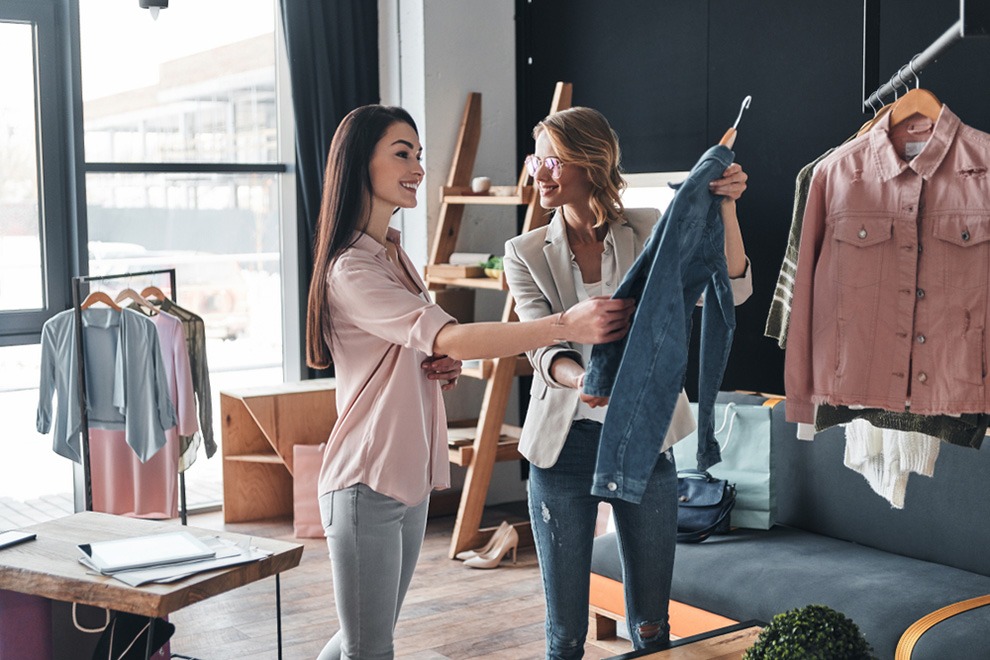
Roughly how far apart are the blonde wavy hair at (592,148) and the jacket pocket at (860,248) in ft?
1.56

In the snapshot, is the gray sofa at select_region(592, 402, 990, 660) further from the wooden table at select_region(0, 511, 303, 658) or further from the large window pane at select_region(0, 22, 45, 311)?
the large window pane at select_region(0, 22, 45, 311)

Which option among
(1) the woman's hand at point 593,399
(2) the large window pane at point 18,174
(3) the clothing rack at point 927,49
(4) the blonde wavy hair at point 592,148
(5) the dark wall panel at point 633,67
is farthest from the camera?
(2) the large window pane at point 18,174

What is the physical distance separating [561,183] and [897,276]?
0.69 m

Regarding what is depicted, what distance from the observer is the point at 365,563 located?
2137 mm

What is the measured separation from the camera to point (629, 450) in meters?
1.83

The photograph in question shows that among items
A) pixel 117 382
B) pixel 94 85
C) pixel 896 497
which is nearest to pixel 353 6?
pixel 94 85

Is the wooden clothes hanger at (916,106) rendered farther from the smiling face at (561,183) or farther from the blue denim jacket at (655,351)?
the smiling face at (561,183)

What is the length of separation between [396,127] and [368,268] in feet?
0.98

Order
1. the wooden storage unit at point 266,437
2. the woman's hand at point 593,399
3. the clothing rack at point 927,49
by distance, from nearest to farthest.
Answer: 1. the clothing rack at point 927,49
2. the woman's hand at point 593,399
3. the wooden storage unit at point 266,437

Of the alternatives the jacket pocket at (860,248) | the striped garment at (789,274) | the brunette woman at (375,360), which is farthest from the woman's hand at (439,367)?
the jacket pocket at (860,248)

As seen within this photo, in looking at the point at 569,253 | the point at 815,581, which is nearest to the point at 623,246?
the point at 569,253

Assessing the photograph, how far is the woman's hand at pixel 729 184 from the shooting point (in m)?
1.90

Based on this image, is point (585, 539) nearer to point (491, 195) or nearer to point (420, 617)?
point (420, 617)

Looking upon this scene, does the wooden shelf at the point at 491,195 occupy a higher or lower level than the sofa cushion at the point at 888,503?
higher
